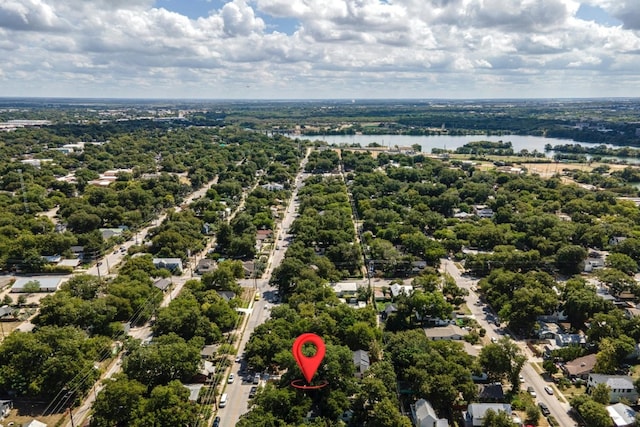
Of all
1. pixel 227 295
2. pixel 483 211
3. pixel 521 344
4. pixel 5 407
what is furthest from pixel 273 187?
pixel 5 407

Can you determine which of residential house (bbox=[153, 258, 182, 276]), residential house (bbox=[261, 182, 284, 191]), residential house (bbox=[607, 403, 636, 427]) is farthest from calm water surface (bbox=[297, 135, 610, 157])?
residential house (bbox=[607, 403, 636, 427])

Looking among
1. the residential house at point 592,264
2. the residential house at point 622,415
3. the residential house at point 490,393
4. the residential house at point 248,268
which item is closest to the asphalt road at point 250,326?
the residential house at point 248,268

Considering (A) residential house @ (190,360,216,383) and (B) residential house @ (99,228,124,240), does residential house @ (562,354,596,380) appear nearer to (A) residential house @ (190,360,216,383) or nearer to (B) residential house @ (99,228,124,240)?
(A) residential house @ (190,360,216,383)

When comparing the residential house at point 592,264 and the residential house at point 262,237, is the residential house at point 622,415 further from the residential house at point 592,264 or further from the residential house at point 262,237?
the residential house at point 262,237

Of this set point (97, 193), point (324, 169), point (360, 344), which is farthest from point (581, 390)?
point (324, 169)

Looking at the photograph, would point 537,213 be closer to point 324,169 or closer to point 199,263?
point 199,263

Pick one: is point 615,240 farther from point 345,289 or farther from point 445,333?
point 345,289

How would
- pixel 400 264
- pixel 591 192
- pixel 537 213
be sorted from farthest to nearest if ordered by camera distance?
pixel 591 192, pixel 537 213, pixel 400 264
